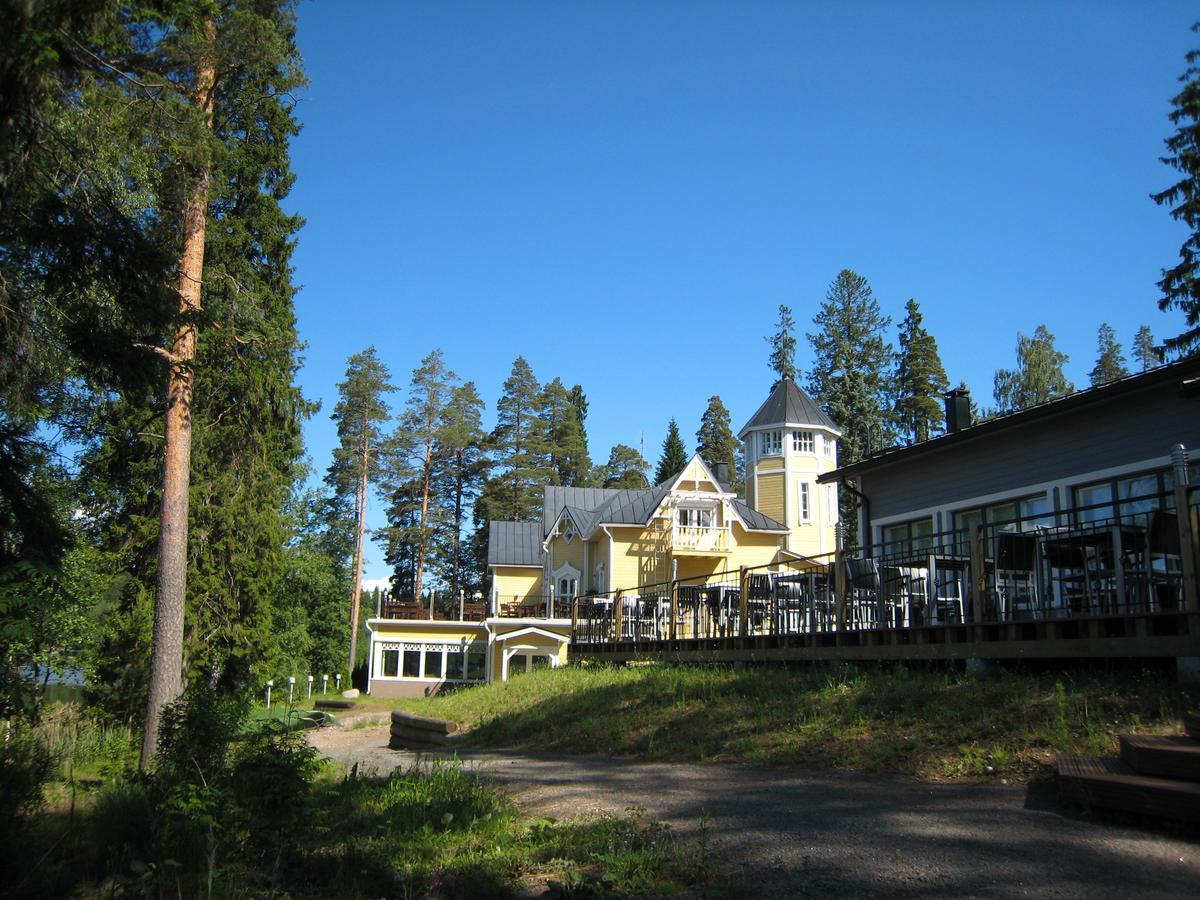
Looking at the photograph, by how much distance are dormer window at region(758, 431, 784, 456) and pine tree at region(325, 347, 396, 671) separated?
886 inches

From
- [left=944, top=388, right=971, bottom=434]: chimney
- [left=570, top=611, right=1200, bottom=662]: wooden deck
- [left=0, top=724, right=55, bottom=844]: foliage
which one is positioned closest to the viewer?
[left=0, top=724, right=55, bottom=844]: foliage

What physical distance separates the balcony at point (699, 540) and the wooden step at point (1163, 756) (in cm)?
3002

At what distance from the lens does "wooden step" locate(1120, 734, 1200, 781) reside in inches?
246

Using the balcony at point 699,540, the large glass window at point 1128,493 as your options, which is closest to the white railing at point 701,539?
the balcony at point 699,540

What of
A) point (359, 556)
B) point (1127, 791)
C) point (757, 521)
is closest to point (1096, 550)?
point (1127, 791)

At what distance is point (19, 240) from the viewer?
9.56m

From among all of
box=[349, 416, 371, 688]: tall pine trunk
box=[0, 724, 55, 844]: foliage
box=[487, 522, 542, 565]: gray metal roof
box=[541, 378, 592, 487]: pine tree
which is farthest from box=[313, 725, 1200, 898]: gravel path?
box=[541, 378, 592, 487]: pine tree

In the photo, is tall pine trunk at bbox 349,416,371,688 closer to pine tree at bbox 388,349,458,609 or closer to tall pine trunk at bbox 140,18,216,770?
pine tree at bbox 388,349,458,609

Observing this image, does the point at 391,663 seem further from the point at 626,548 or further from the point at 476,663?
the point at 626,548

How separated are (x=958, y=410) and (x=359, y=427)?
41745mm

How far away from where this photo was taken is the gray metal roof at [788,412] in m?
42.9

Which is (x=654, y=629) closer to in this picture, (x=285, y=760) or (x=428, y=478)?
(x=285, y=760)

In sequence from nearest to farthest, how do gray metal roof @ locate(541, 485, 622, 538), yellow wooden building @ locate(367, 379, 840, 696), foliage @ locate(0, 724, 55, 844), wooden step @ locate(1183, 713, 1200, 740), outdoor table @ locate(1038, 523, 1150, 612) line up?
wooden step @ locate(1183, 713, 1200, 740)
foliage @ locate(0, 724, 55, 844)
outdoor table @ locate(1038, 523, 1150, 612)
yellow wooden building @ locate(367, 379, 840, 696)
gray metal roof @ locate(541, 485, 622, 538)

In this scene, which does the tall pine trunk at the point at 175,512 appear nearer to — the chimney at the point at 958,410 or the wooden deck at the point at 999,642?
the wooden deck at the point at 999,642
